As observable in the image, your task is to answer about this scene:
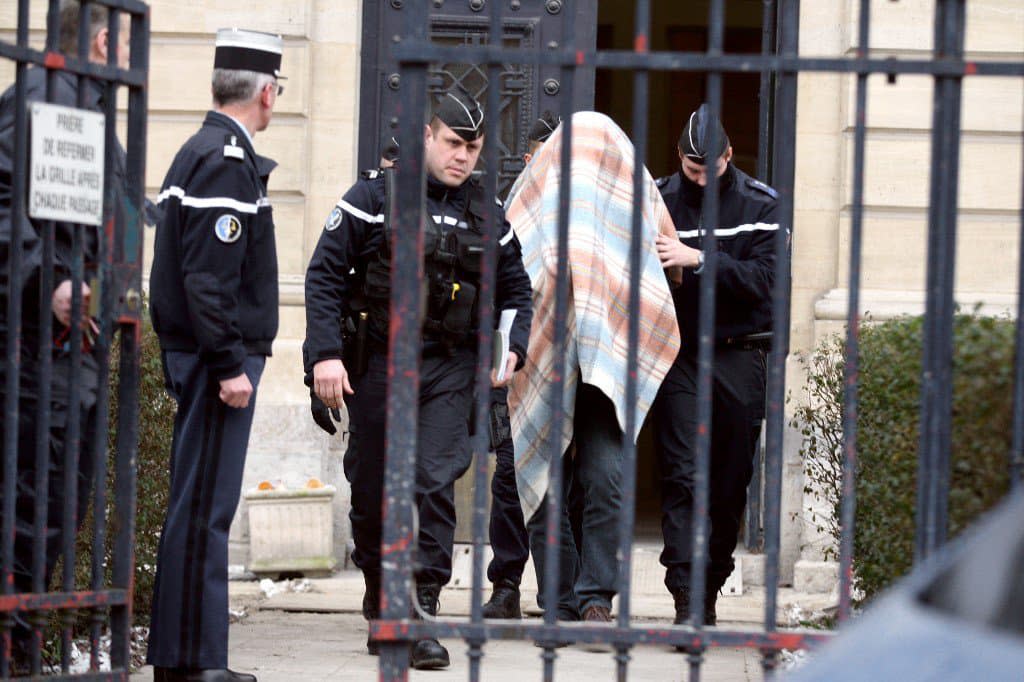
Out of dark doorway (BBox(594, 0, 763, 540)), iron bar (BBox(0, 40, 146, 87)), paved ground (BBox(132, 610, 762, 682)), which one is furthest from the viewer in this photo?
dark doorway (BBox(594, 0, 763, 540))

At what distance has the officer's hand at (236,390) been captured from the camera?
5.36 metres

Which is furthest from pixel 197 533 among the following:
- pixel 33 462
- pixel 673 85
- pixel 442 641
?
pixel 673 85

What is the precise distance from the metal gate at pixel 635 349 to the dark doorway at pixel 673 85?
1195cm

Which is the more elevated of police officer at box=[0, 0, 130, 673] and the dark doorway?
the dark doorway

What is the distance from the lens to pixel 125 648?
4730mm

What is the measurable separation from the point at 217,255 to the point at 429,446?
1.28m

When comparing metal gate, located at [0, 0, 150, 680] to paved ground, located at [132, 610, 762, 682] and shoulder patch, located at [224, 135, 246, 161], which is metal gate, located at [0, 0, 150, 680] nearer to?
shoulder patch, located at [224, 135, 246, 161]

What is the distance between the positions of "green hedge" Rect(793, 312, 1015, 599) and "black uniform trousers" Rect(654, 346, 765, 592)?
1.06 ft

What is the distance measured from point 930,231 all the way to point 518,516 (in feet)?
12.2

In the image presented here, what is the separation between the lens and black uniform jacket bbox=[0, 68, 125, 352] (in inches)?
185

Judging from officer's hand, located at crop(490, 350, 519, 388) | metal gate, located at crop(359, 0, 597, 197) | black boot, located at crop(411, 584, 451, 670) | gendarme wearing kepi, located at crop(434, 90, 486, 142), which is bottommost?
black boot, located at crop(411, 584, 451, 670)

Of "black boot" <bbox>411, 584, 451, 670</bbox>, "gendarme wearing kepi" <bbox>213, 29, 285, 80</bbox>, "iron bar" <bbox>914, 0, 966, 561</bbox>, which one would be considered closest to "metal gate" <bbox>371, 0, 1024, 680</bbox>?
"iron bar" <bbox>914, 0, 966, 561</bbox>

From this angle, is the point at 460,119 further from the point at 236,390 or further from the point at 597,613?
the point at 597,613

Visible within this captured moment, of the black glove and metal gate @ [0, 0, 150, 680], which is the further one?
the black glove
